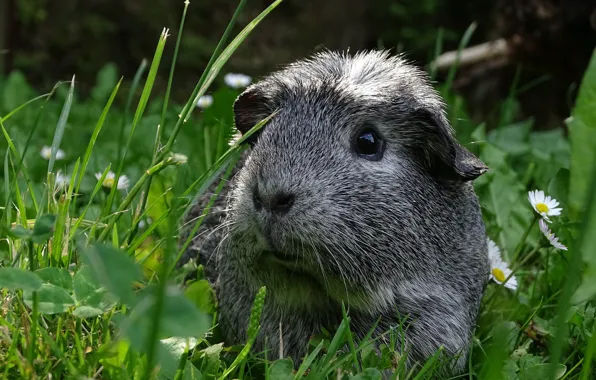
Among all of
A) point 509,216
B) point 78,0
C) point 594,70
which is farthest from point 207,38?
point 594,70

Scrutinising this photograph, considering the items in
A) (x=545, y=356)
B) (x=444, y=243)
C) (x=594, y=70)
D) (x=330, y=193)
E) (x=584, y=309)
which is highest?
(x=594, y=70)

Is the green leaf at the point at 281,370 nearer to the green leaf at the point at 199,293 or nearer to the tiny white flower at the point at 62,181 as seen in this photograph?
the green leaf at the point at 199,293

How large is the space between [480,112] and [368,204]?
5.99 metres

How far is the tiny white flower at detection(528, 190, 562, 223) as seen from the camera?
332 cm

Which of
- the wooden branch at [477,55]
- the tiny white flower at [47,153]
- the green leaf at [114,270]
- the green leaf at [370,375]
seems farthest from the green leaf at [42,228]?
the wooden branch at [477,55]

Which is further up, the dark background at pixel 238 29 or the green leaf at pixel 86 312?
the dark background at pixel 238 29

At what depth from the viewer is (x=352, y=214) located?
8.27 ft

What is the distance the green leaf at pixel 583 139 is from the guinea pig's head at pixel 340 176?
864 millimetres

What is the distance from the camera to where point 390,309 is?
273cm

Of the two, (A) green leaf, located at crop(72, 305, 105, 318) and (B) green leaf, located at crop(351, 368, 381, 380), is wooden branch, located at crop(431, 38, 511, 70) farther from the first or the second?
(A) green leaf, located at crop(72, 305, 105, 318)

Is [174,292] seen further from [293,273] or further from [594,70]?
[594,70]

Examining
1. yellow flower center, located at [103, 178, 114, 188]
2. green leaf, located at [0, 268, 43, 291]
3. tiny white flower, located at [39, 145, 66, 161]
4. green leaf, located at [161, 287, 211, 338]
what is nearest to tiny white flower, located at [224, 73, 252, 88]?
tiny white flower, located at [39, 145, 66, 161]

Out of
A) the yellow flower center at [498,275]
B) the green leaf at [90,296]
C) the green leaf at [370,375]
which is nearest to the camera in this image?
the green leaf at [90,296]

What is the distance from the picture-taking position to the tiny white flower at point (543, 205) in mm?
3320
